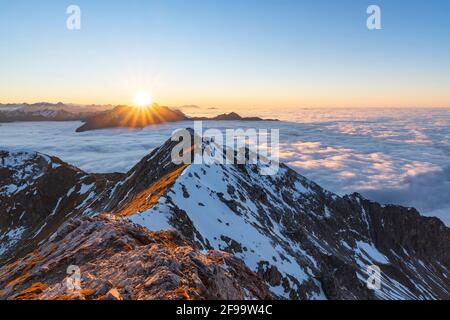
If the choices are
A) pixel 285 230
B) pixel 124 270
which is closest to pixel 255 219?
pixel 285 230

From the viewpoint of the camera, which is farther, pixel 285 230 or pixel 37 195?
pixel 37 195

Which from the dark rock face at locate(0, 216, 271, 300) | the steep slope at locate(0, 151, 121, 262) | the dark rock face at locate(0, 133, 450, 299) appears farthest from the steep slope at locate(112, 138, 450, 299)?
the steep slope at locate(0, 151, 121, 262)

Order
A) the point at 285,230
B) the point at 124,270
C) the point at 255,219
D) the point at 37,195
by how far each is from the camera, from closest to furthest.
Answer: the point at 124,270 < the point at 255,219 < the point at 285,230 < the point at 37,195

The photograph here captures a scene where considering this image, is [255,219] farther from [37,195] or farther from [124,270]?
[37,195]

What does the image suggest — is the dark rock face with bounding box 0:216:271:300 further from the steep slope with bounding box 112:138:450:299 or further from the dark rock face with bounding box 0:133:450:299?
the steep slope with bounding box 112:138:450:299
